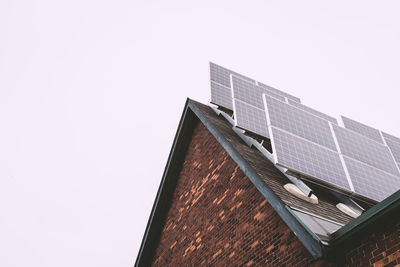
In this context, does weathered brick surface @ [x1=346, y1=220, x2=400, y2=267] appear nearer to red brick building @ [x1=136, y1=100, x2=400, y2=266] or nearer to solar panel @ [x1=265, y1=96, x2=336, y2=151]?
red brick building @ [x1=136, y1=100, x2=400, y2=266]

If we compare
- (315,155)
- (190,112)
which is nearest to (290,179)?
(315,155)

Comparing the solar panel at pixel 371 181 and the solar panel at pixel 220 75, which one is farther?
the solar panel at pixel 220 75

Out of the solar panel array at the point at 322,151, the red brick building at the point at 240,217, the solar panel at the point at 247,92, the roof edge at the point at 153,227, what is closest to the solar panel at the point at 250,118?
the solar panel array at the point at 322,151

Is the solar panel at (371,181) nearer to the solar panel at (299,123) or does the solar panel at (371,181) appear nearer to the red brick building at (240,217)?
the red brick building at (240,217)

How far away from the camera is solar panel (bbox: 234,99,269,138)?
8.56 metres

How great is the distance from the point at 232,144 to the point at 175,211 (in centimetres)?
299

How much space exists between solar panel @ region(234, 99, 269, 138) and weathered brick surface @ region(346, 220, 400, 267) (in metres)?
3.92

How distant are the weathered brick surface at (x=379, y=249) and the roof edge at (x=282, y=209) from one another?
430mm

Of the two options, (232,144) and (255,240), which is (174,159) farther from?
(255,240)

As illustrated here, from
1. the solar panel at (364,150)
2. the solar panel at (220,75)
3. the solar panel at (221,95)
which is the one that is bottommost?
the solar panel at (364,150)

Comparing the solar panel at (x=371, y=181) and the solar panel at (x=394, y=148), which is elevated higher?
the solar panel at (x=394, y=148)

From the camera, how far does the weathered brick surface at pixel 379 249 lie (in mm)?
4488

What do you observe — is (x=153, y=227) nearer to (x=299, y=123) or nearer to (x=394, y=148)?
(x=299, y=123)

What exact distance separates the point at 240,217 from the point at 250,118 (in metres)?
2.69
